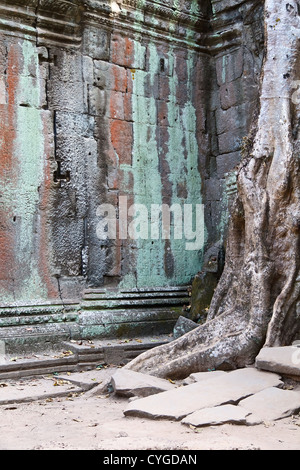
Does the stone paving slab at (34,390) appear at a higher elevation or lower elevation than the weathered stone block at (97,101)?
lower

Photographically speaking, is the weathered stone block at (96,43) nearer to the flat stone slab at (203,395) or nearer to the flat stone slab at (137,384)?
the flat stone slab at (137,384)

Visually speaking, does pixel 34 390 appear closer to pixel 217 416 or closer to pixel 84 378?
pixel 84 378

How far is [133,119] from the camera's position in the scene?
693cm

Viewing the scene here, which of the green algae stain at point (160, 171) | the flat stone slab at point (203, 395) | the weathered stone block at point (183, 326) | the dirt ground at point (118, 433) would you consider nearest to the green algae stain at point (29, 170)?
the green algae stain at point (160, 171)

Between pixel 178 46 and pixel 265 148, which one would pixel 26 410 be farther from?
pixel 178 46

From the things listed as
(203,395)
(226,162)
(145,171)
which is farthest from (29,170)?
(203,395)

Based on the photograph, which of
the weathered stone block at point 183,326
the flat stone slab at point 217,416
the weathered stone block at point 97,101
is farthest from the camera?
the weathered stone block at point 97,101

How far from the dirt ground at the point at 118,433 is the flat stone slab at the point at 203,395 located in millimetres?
70

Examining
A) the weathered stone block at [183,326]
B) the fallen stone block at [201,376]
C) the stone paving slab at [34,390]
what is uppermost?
the weathered stone block at [183,326]

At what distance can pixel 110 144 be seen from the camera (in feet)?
22.0

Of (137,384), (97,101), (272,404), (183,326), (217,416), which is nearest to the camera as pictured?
(217,416)

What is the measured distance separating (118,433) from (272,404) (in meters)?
1.03

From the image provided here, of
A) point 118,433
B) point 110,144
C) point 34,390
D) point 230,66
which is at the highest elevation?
point 230,66

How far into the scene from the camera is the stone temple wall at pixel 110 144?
237 inches
